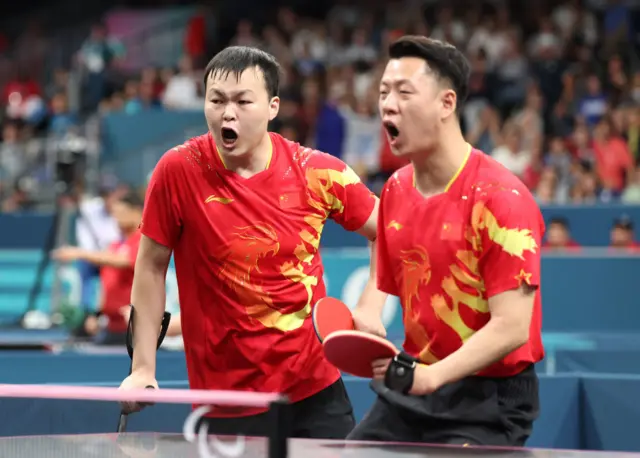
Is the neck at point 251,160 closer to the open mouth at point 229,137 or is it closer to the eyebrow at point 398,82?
the open mouth at point 229,137

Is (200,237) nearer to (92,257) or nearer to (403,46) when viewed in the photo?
(403,46)

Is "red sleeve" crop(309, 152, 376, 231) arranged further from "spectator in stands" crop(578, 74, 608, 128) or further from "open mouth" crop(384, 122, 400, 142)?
"spectator in stands" crop(578, 74, 608, 128)

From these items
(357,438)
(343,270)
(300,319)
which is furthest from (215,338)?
(343,270)

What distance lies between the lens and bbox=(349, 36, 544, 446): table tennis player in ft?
9.48

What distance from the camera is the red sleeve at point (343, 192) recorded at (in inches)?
149

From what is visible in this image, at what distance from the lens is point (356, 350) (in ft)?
9.39

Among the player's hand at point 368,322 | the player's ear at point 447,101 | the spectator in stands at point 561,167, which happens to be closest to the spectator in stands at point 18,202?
the spectator in stands at point 561,167

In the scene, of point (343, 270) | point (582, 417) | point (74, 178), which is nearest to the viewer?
point (582, 417)

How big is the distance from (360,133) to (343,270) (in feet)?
14.1

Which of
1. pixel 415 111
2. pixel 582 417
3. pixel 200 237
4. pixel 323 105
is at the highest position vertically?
pixel 323 105

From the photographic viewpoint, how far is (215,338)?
362 cm

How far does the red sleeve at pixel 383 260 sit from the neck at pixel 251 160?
593mm

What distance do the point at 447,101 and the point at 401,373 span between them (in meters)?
0.73

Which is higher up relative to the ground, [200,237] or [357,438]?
[200,237]
